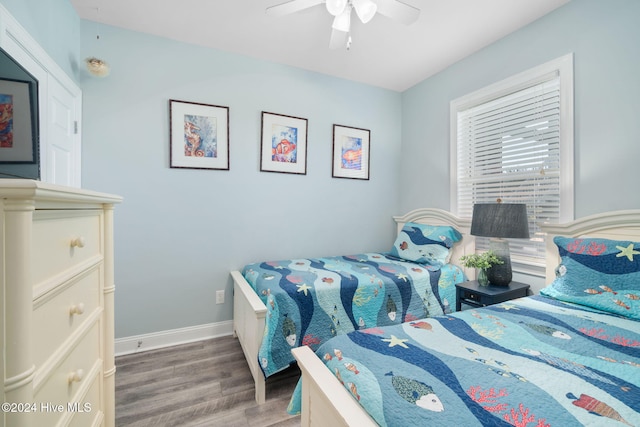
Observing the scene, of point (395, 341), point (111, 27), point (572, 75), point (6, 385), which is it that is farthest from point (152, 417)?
point (572, 75)

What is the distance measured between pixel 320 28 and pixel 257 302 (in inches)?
85.6

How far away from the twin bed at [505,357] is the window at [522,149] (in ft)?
1.10

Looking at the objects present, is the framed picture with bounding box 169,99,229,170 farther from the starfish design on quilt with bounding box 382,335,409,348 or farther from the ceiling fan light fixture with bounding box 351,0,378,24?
the starfish design on quilt with bounding box 382,335,409,348

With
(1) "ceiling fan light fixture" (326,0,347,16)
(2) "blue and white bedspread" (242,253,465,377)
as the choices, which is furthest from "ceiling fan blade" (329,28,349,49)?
(2) "blue and white bedspread" (242,253,465,377)

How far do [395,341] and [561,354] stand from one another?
0.59 meters

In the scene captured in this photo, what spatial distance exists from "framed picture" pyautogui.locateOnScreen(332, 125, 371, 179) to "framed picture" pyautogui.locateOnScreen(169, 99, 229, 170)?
3.86 ft

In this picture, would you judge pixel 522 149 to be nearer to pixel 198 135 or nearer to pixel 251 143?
pixel 251 143

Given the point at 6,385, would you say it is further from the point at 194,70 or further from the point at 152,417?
the point at 194,70

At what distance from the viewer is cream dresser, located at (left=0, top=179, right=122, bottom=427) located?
0.51 meters

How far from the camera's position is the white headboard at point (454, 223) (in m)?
2.52

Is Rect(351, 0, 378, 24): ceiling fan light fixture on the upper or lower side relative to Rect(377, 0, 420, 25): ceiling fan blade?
lower

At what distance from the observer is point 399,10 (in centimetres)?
170

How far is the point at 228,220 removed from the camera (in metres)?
2.56

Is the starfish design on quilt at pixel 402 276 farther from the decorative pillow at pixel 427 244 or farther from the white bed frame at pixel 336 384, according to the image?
the white bed frame at pixel 336 384
